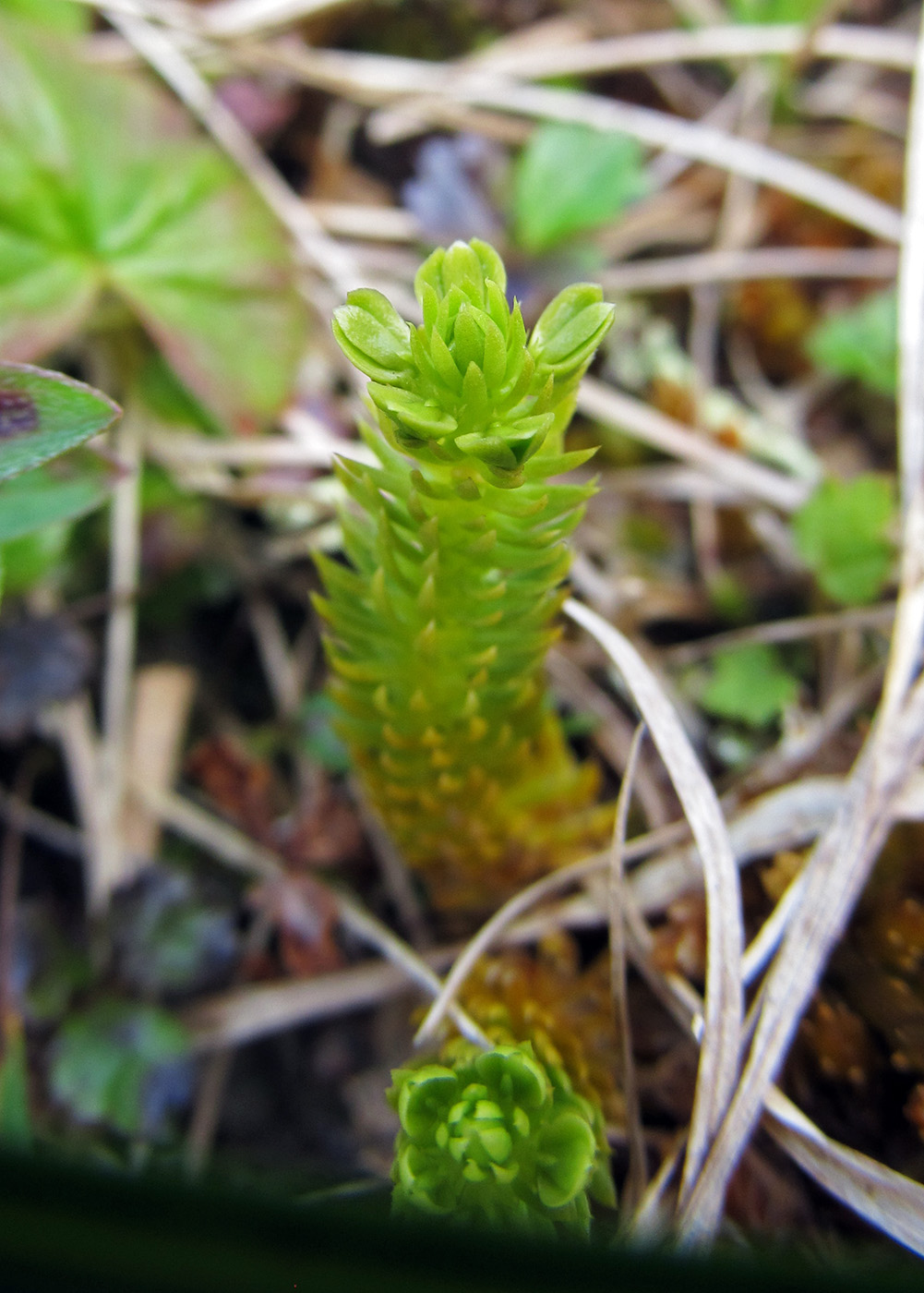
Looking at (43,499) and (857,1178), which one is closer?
(857,1178)

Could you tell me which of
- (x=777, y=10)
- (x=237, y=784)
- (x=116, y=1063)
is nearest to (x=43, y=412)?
(x=237, y=784)

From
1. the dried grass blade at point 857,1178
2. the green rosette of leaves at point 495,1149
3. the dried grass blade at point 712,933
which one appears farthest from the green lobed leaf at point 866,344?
the green rosette of leaves at point 495,1149

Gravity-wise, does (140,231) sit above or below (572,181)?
below

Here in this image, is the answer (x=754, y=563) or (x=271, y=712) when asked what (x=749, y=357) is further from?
(x=271, y=712)

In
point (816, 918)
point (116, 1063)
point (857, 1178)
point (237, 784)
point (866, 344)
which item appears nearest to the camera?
point (857, 1178)

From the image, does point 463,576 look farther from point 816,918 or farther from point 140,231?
point 140,231

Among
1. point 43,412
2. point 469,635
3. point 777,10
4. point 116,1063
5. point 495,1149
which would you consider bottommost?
point 116,1063

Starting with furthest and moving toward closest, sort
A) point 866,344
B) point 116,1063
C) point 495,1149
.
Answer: point 866,344
point 116,1063
point 495,1149
